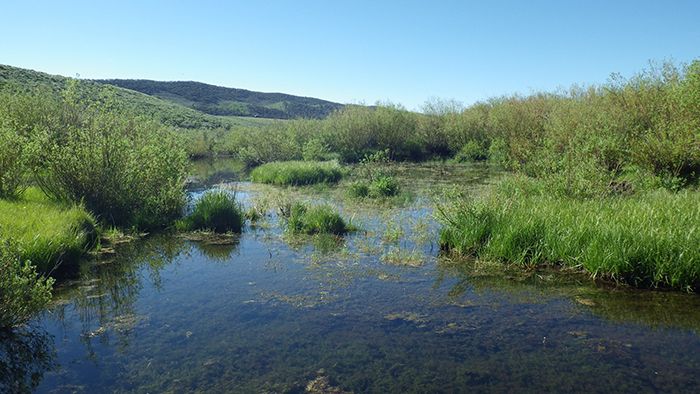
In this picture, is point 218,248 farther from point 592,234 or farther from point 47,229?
point 592,234

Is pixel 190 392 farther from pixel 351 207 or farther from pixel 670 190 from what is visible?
pixel 670 190

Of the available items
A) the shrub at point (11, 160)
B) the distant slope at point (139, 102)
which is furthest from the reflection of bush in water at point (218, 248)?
the distant slope at point (139, 102)

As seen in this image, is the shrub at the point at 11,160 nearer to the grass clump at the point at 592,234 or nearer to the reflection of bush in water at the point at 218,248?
the reflection of bush in water at the point at 218,248

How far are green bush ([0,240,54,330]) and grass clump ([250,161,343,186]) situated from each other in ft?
55.8

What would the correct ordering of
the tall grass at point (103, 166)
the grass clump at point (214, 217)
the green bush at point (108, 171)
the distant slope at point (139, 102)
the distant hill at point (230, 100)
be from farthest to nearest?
the distant hill at point (230, 100) < the distant slope at point (139, 102) < the grass clump at point (214, 217) < the green bush at point (108, 171) < the tall grass at point (103, 166)

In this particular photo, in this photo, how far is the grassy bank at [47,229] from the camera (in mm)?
8508

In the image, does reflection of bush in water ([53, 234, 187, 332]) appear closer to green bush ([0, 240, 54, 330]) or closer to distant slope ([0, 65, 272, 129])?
green bush ([0, 240, 54, 330])

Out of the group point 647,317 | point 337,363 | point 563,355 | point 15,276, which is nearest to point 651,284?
point 647,317

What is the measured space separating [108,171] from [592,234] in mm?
11372

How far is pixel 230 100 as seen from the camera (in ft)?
344

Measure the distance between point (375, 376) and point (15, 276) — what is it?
15.7 feet

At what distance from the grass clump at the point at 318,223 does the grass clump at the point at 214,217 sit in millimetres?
1559

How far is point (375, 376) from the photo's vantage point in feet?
18.9

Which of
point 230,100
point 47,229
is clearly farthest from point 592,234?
point 230,100
